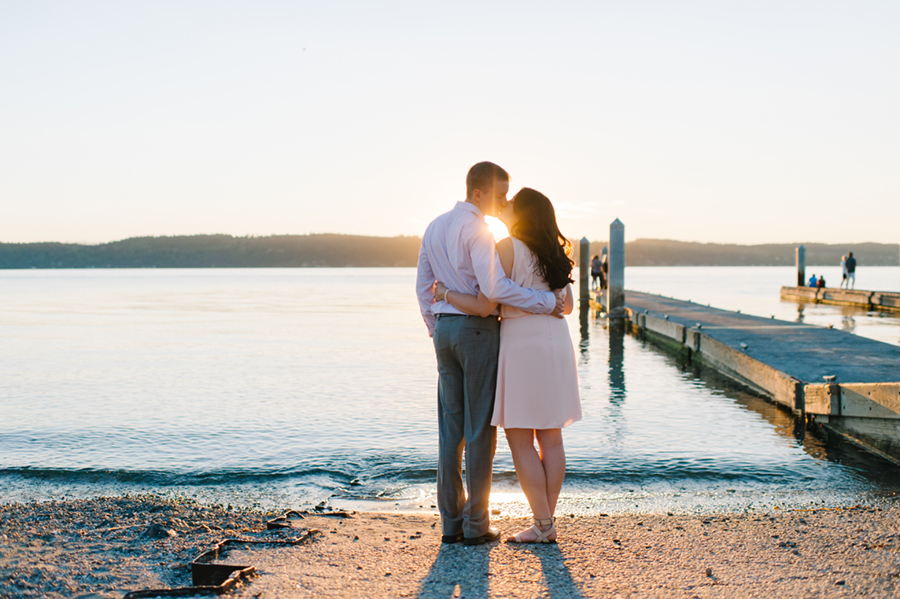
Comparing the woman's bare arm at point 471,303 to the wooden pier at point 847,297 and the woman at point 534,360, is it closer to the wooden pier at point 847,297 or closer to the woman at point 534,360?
the woman at point 534,360

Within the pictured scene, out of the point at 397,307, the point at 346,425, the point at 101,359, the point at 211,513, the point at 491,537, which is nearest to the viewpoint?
the point at 491,537

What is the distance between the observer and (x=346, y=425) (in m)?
8.76

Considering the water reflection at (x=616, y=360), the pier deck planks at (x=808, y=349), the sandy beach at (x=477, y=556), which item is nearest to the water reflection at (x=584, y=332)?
the water reflection at (x=616, y=360)

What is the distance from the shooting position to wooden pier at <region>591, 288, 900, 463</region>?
6758mm

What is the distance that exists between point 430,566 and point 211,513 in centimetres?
198

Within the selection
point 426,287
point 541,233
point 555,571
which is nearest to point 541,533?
point 555,571

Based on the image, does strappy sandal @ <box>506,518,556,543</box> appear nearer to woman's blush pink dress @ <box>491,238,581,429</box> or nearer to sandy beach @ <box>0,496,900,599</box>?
sandy beach @ <box>0,496,900,599</box>

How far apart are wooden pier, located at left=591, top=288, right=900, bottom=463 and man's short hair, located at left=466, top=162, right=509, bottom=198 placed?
440 centimetres

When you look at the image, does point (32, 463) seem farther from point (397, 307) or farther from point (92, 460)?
point (397, 307)

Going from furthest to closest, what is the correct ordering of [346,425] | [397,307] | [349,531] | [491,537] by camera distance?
[397,307] → [346,425] → [349,531] → [491,537]

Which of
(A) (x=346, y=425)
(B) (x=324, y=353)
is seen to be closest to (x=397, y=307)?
(B) (x=324, y=353)

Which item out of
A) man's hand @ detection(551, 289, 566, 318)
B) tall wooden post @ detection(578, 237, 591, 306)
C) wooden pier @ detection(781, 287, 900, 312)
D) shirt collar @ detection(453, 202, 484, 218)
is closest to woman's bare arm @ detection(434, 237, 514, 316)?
shirt collar @ detection(453, 202, 484, 218)

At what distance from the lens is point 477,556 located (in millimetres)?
3896

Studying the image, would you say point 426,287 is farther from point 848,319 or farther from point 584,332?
point 848,319
